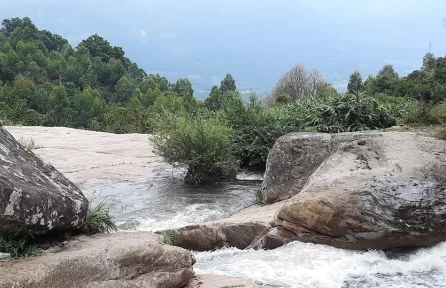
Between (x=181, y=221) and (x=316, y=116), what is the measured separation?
216 inches

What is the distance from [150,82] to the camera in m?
67.7

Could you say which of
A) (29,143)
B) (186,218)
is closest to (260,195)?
(186,218)

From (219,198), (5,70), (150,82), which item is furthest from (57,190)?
(150,82)

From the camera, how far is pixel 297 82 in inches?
1465

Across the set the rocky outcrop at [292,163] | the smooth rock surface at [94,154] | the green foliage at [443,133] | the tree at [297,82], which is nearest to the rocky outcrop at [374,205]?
the green foliage at [443,133]

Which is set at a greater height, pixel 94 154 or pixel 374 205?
pixel 94 154

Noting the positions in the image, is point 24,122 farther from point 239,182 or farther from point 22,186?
point 22,186

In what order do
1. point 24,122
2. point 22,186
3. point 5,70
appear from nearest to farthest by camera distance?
point 22,186
point 24,122
point 5,70

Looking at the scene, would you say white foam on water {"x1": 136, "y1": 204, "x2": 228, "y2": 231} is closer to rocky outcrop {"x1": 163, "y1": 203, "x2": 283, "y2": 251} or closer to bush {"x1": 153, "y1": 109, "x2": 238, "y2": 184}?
rocky outcrop {"x1": 163, "y1": 203, "x2": 283, "y2": 251}

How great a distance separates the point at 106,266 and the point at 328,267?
2.89 metres

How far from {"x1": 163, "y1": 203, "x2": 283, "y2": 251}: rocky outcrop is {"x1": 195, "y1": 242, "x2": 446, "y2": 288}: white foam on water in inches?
26.6

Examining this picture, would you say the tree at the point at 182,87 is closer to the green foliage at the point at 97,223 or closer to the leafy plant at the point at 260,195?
the leafy plant at the point at 260,195

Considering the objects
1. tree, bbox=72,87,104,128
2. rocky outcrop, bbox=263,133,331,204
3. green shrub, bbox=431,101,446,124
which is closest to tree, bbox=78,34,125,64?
tree, bbox=72,87,104,128

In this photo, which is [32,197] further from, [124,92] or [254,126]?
[124,92]
